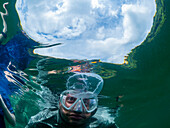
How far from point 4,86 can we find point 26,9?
8.03 m

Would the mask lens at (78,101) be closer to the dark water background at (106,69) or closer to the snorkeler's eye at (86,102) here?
the snorkeler's eye at (86,102)

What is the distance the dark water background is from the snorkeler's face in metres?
3.26

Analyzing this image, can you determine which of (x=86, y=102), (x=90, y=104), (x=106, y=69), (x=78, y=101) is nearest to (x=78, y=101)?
(x=78, y=101)

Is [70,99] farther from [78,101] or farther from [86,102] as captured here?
[86,102]

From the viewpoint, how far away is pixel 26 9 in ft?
18.3

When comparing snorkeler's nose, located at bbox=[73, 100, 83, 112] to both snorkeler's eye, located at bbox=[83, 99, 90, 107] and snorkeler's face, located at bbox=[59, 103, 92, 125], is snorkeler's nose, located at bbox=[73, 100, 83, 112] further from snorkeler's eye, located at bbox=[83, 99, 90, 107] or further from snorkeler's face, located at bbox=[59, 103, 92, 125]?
snorkeler's eye, located at bbox=[83, 99, 90, 107]

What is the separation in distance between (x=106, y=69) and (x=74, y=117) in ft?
14.2

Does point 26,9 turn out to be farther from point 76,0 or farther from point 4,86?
point 4,86

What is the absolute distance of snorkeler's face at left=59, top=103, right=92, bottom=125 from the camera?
4.85 metres

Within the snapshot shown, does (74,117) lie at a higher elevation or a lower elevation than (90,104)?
lower

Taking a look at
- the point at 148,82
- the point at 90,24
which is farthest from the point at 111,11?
the point at 148,82

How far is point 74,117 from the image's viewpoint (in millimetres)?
4879

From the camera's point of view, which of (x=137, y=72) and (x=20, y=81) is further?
(x=20, y=81)

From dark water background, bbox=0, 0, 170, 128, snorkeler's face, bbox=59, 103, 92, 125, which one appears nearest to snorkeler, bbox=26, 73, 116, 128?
snorkeler's face, bbox=59, 103, 92, 125
